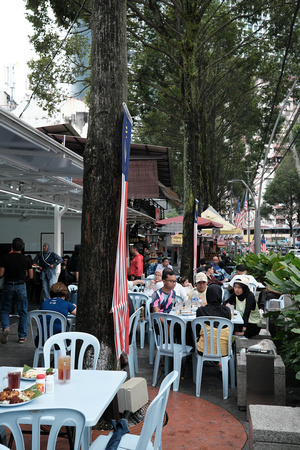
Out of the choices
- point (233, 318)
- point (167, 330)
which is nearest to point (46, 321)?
point (167, 330)

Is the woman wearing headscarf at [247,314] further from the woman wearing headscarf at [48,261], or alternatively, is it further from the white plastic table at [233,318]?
the woman wearing headscarf at [48,261]

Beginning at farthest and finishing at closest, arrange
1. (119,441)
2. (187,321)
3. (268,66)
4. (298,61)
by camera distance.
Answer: (268,66), (298,61), (187,321), (119,441)

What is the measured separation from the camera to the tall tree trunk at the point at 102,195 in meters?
5.41

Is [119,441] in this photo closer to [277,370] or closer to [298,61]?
[277,370]

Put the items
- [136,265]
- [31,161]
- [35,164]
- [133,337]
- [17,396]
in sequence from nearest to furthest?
[17,396]
[133,337]
[31,161]
[35,164]
[136,265]

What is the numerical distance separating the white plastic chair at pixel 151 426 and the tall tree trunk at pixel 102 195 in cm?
169

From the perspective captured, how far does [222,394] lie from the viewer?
694cm

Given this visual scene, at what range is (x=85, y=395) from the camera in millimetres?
3783

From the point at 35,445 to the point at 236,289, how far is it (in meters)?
5.99

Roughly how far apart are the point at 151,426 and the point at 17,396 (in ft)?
3.53

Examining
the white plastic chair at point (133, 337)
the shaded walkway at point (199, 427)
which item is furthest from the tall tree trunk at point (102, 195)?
the white plastic chair at point (133, 337)

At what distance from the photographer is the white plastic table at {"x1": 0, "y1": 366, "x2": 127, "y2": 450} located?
3.46 m

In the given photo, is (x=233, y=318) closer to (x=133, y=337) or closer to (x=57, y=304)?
(x=133, y=337)

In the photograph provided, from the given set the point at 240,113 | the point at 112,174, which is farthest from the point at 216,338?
the point at 240,113
